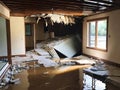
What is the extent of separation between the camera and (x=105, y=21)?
8320mm

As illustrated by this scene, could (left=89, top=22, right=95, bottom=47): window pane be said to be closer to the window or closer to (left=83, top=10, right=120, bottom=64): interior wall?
the window

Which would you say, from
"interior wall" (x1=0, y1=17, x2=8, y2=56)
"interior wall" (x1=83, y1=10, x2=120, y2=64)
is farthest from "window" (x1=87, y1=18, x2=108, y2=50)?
"interior wall" (x1=0, y1=17, x2=8, y2=56)

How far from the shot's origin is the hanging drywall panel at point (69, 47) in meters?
10.6

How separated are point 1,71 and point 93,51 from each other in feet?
16.3

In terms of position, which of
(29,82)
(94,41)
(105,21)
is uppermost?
(105,21)

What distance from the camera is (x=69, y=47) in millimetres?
10883

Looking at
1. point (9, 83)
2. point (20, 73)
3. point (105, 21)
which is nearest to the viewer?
point (9, 83)

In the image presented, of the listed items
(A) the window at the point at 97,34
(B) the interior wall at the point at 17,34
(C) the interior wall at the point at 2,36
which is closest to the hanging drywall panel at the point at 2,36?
(C) the interior wall at the point at 2,36

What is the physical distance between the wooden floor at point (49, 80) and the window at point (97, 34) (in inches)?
104

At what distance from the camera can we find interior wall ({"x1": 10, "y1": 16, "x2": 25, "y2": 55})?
9922 millimetres

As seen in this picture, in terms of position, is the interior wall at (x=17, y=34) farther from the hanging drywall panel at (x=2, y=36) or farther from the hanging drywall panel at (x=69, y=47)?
the hanging drywall panel at (x=69, y=47)

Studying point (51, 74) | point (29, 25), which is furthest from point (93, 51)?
point (29, 25)

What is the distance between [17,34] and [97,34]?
434 centimetres

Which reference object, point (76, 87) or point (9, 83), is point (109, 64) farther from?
point (9, 83)
